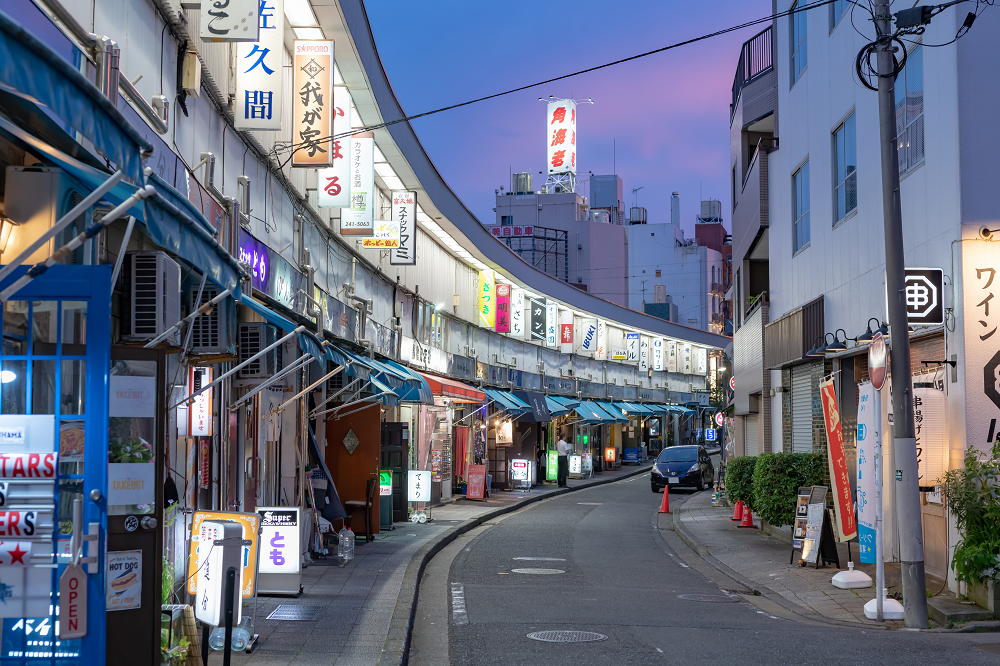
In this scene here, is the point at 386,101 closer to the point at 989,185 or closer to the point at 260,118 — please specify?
the point at 260,118

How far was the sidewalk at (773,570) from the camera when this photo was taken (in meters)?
12.0

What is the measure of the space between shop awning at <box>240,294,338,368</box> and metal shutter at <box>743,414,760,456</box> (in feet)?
53.9

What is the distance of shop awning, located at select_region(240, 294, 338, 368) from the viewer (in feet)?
31.2

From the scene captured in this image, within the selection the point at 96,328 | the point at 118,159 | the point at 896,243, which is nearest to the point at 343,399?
the point at 896,243

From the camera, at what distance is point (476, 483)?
29.9 metres

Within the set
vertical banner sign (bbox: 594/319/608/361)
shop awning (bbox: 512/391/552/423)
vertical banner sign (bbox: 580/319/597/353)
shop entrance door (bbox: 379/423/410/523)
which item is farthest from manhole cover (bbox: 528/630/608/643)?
vertical banner sign (bbox: 594/319/608/361)

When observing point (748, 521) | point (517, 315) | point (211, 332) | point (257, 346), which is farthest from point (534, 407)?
point (211, 332)

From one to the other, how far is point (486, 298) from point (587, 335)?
16073mm

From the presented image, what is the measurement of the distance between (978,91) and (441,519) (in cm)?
1540

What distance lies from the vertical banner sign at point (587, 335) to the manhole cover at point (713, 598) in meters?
36.6

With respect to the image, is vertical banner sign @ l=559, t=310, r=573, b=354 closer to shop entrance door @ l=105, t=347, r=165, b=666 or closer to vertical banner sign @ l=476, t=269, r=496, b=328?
vertical banner sign @ l=476, t=269, r=496, b=328

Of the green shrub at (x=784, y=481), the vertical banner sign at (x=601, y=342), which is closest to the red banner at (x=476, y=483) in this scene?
the green shrub at (x=784, y=481)

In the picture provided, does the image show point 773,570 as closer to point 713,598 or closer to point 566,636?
point 713,598

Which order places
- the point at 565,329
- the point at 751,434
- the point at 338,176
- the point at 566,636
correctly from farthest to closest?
the point at 565,329
the point at 751,434
the point at 338,176
the point at 566,636
